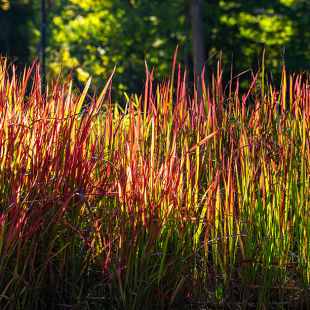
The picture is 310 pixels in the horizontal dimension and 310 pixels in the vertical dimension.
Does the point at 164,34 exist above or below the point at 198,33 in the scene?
above

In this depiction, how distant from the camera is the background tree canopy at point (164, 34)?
15.9 meters

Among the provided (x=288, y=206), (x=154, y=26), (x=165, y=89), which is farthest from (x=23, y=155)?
(x=154, y=26)

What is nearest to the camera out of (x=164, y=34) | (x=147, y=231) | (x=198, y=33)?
(x=147, y=231)

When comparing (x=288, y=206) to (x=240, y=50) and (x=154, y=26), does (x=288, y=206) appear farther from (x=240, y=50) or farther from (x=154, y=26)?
(x=154, y=26)

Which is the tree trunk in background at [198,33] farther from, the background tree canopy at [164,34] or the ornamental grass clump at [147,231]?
the ornamental grass clump at [147,231]

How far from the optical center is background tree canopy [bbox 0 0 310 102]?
15.9 m

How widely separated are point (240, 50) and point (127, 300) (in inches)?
644

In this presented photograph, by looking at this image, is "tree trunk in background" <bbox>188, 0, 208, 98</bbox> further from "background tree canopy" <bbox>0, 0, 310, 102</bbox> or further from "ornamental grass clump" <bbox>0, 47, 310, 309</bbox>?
"ornamental grass clump" <bbox>0, 47, 310, 309</bbox>

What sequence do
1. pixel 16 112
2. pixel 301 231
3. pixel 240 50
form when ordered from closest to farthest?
pixel 301 231 < pixel 16 112 < pixel 240 50

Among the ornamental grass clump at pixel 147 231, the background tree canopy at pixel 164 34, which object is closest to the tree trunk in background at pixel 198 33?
the background tree canopy at pixel 164 34

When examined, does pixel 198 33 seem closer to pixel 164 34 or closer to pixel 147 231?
pixel 164 34

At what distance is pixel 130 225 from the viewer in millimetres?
1612

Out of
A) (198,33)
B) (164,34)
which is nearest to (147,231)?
(198,33)

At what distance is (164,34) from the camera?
17031 millimetres
